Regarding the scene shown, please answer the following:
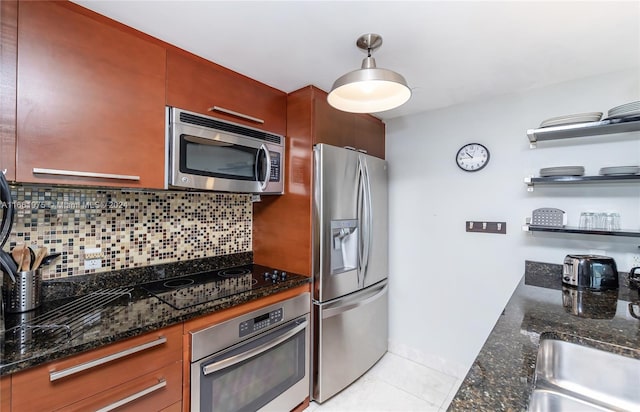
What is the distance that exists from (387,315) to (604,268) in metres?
1.53

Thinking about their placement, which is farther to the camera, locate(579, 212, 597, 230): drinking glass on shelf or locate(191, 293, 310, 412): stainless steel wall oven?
locate(579, 212, 597, 230): drinking glass on shelf

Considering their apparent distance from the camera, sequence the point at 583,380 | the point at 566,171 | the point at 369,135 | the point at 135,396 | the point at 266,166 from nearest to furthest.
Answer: the point at 583,380, the point at 135,396, the point at 566,171, the point at 266,166, the point at 369,135

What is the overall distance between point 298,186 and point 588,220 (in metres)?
1.84

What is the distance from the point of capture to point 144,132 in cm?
138

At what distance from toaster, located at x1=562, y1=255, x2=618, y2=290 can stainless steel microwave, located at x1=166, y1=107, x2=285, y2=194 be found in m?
1.89

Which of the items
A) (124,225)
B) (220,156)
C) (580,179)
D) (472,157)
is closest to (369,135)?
(472,157)

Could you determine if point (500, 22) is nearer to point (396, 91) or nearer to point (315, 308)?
point (396, 91)

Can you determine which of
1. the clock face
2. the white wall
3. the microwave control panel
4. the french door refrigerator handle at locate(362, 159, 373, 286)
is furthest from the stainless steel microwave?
the clock face

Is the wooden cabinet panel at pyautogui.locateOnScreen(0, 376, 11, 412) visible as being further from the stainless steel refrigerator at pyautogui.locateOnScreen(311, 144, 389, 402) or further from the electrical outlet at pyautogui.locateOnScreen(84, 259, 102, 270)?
the stainless steel refrigerator at pyautogui.locateOnScreen(311, 144, 389, 402)

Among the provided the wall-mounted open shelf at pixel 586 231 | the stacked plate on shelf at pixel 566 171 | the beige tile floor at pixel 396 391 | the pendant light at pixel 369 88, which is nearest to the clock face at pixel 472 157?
the stacked plate on shelf at pixel 566 171

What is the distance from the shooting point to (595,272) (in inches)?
63.1

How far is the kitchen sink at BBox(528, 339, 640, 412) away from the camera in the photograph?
2.89 feet

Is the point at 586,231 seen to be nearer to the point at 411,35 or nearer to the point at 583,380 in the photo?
the point at 583,380

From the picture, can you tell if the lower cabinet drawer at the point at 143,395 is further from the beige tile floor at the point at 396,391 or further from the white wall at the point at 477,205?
the white wall at the point at 477,205
